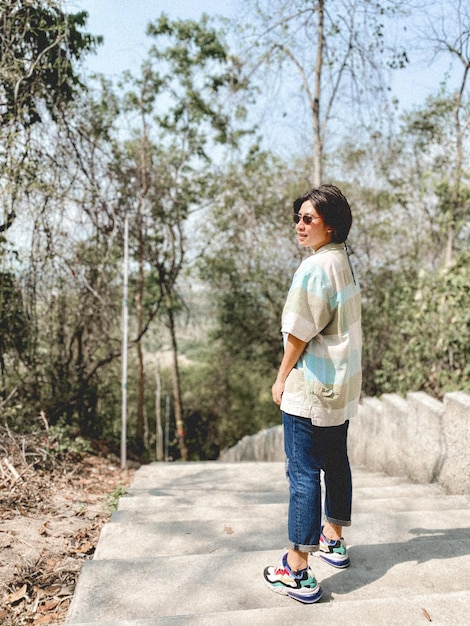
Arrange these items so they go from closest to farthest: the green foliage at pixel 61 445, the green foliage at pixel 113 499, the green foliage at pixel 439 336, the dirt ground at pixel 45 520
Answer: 1. the dirt ground at pixel 45 520
2. the green foliage at pixel 113 499
3. the green foliage at pixel 61 445
4. the green foliage at pixel 439 336

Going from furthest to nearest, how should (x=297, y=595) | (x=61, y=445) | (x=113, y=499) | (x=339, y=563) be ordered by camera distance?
(x=61, y=445) < (x=113, y=499) < (x=339, y=563) < (x=297, y=595)

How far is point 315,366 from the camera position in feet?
6.58

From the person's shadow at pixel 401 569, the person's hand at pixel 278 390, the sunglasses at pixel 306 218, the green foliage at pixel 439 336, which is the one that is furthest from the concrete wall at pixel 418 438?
the sunglasses at pixel 306 218

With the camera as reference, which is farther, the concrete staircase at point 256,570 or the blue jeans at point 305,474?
the blue jeans at point 305,474

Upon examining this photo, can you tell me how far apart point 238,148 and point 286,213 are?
164 cm

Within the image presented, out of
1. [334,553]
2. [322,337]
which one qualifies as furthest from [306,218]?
[334,553]

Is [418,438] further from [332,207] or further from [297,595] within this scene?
[332,207]

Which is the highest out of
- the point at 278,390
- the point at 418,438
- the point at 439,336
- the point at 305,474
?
the point at 439,336

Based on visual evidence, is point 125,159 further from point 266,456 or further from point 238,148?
point 266,456

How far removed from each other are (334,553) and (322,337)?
0.85 m

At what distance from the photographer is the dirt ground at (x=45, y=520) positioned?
6.89 feet

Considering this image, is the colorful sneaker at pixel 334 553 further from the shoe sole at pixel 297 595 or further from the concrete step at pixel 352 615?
the concrete step at pixel 352 615

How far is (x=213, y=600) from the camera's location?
180 cm

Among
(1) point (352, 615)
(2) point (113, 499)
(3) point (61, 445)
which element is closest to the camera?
(1) point (352, 615)
